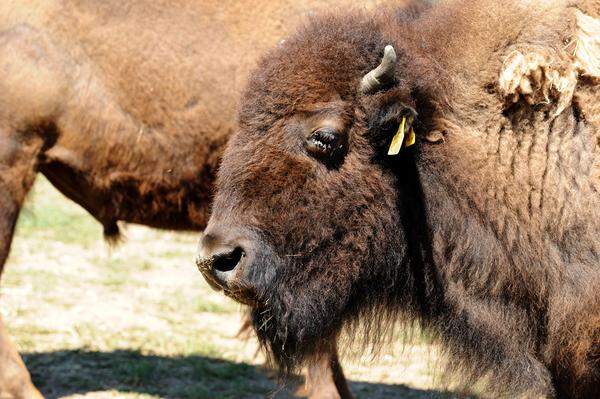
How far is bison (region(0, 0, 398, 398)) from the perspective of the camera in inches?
206

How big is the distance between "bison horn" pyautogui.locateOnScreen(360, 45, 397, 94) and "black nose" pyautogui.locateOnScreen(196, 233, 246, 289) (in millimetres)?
825

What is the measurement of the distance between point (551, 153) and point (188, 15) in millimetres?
2509

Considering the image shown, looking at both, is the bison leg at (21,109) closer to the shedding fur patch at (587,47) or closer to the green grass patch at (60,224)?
the shedding fur patch at (587,47)

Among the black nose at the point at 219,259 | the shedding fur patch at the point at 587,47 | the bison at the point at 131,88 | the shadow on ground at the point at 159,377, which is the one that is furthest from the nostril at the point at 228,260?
the shadow on ground at the point at 159,377

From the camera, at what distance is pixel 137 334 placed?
707 cm

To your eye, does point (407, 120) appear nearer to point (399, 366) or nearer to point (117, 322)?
point (399, 366)

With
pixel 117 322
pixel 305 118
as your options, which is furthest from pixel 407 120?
pixel 117 322

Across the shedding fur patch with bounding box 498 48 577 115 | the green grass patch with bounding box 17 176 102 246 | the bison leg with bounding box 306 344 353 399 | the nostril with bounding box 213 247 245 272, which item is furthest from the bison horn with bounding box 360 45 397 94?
the green grass patch with bounding box 17 176 102 246

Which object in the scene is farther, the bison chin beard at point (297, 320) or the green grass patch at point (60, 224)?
the green grass patch at point (60, 224)

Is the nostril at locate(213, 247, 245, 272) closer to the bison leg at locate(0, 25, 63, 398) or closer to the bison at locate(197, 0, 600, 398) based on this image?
the bison at locate(197, 0, 600, 398)

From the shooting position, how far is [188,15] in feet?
17.9

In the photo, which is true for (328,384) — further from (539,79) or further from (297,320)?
(539,79)

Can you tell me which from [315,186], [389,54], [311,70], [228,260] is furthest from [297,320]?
[389,54]

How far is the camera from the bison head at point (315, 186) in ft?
12.1
